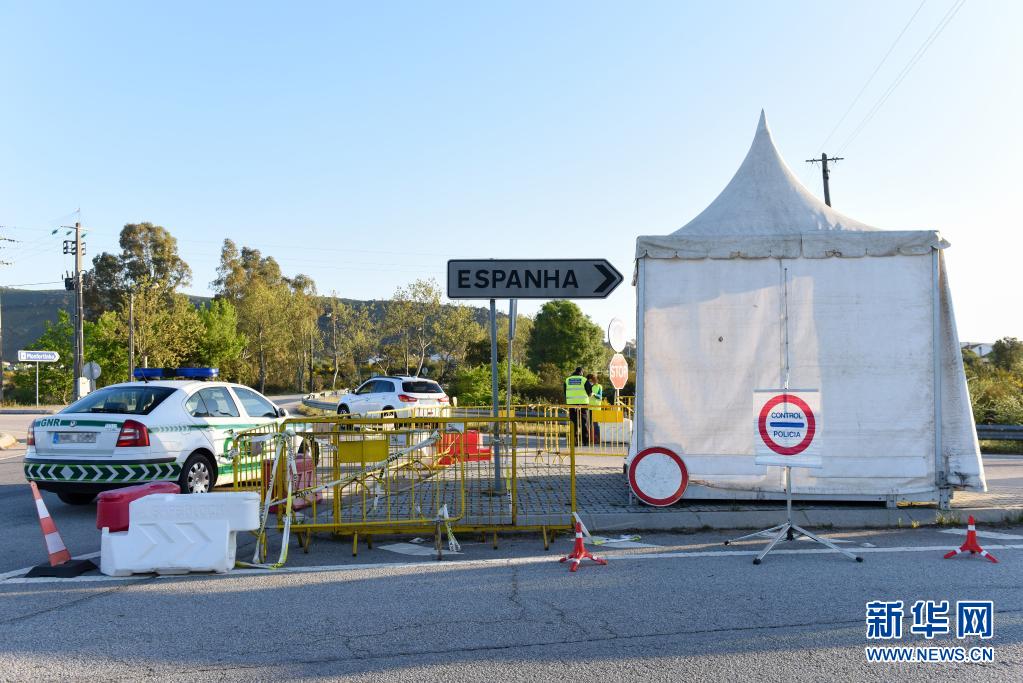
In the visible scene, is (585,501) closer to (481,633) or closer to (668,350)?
(668,350)

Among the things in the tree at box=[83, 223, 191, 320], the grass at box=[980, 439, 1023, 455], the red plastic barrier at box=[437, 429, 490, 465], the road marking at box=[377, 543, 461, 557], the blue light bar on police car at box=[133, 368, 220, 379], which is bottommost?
the grass at box=[980, 439, 1023, 455]

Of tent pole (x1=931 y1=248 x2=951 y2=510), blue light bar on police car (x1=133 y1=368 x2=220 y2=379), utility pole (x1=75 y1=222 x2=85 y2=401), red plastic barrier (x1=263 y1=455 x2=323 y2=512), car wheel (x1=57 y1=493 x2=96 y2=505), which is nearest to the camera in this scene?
red plastic barrier (x1=263 y1=455 x2=323 y2=512)

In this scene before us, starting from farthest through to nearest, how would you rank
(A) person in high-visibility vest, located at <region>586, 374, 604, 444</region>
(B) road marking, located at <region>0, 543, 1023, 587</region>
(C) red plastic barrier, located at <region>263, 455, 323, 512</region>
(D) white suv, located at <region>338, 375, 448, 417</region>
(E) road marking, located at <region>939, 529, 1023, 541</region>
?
1. (D) white suv, located at <region>338, 375, 448, 417</region>
2. (A) person in high-visibility vest, located at <region>586, 374, 604, 444</region>
3. (C) red plastic barrier, located at <region>263, 455, 323, 512</region>
4. (E) road marking, located at <region>939, 529, 1023, 541</region>
5. (B) road marking, located at <region>0, 543, 1023, 587</region>

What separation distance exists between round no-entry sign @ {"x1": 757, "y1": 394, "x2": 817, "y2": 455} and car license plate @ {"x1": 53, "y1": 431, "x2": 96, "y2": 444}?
7487 mm

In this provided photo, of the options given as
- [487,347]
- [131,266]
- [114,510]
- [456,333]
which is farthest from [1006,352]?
[131,266]

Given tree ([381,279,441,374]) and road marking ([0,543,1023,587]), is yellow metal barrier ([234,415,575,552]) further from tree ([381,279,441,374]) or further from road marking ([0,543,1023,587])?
tree ([381,279,441,374])

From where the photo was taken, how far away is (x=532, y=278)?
29.3 feet

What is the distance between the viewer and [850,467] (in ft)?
29.8

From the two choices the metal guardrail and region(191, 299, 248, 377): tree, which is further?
region(191, 299, 248, 377): tree

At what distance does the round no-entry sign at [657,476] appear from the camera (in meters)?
8.96

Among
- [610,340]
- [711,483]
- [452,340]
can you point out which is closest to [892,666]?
[711,483]

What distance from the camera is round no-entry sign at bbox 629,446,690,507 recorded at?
29.4 ft

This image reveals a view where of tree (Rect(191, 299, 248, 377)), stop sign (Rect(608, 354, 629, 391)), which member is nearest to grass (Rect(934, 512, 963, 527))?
stop sign (Rect(608, 354, 629, 391))

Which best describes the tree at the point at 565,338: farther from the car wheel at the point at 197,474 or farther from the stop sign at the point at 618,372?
the car wheel at the point at 197,474
